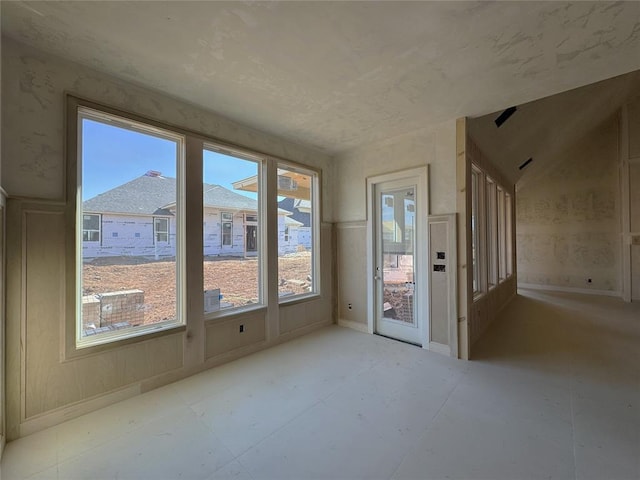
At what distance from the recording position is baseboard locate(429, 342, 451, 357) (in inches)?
131

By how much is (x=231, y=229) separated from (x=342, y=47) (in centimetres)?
226

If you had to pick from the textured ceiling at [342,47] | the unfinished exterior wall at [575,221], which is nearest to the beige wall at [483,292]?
the textured ceiling at [342,47]

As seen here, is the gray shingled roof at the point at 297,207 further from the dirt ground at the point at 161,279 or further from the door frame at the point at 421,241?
the door frame at the point at 421,241

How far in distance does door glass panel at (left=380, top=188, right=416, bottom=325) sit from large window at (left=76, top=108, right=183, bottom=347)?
113 inches

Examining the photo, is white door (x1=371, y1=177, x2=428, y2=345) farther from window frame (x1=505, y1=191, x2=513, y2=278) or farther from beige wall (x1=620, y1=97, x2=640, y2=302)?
beige wall (x1=620, y1=97, x2=640, y2=302)

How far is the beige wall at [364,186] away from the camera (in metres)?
3.35

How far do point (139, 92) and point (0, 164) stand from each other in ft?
4.04

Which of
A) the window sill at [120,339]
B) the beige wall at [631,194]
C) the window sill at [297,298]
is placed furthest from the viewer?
the beige wall at [631,194]

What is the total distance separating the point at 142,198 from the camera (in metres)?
2.62

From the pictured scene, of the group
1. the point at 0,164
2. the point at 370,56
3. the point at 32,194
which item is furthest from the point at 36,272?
the point at 370,56

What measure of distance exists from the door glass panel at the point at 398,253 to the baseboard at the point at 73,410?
3289 millimetres

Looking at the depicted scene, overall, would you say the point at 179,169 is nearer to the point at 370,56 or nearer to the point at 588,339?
the point at 370,56

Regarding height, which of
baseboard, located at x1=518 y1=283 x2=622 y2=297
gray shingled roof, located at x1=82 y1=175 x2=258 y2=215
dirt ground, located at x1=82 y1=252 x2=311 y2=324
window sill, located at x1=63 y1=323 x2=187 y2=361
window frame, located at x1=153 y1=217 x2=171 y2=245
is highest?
gray shingled roof, located at x1=82 y1=175 x2=258 y2=215

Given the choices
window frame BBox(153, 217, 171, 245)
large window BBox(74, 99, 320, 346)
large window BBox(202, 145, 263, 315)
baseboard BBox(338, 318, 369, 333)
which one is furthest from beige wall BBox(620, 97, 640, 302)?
window frame BBox(153, 217, 171, 245)
